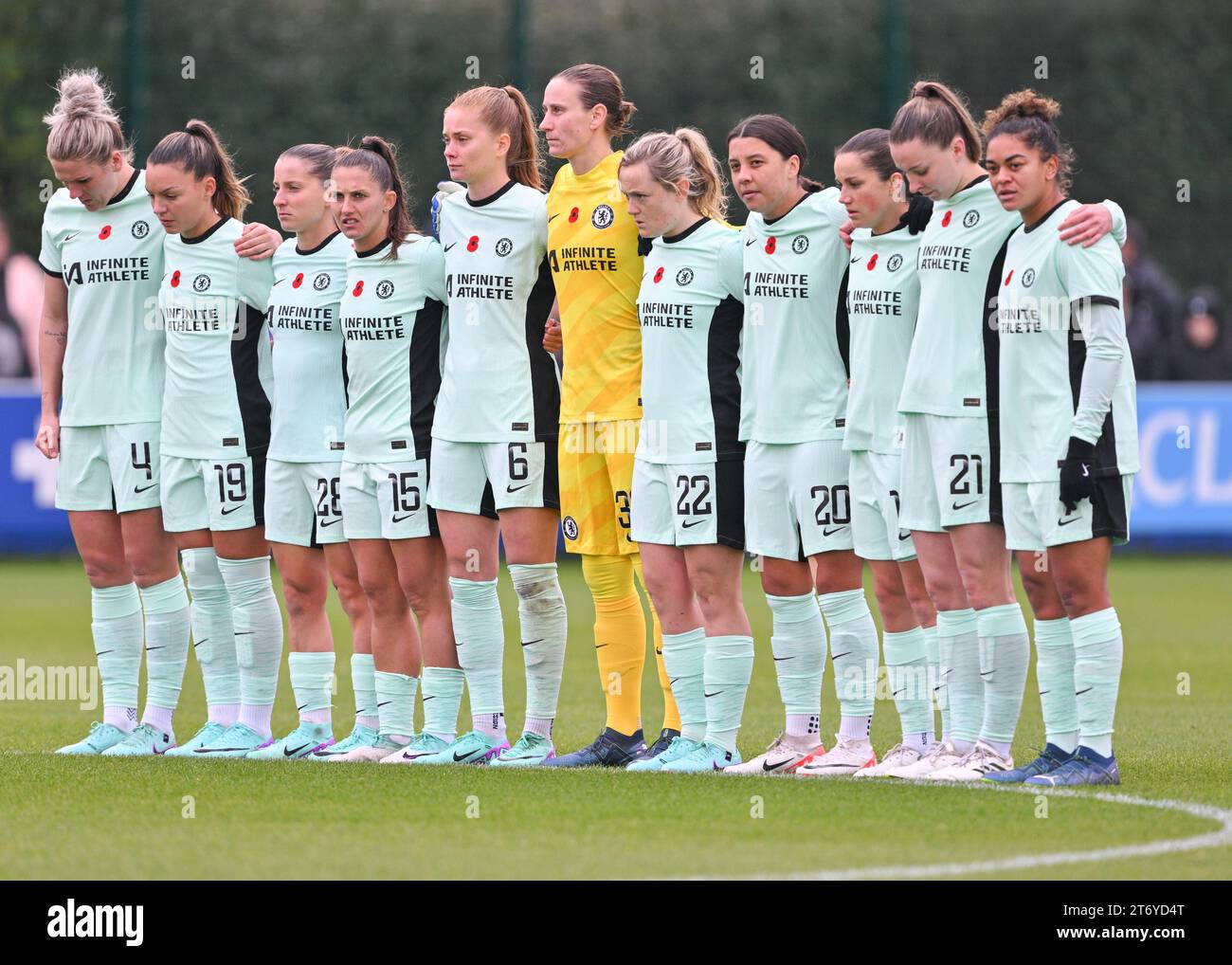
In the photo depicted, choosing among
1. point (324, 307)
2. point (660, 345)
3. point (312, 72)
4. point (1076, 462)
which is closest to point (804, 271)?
point (660, 345)

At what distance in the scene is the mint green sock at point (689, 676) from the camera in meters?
7.67

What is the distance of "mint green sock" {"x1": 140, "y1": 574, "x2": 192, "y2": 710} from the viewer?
8.35 meters

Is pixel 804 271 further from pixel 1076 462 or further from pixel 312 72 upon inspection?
pixel 312 72

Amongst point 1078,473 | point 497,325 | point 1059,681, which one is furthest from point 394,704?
point 1078,473

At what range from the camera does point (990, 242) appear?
7238 mm

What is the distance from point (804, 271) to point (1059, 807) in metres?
2.10

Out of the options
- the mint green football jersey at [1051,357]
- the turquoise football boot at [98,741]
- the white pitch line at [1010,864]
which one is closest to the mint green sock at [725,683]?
the mint green football jersey at [1051,357]

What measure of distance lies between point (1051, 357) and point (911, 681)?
4.19 feet

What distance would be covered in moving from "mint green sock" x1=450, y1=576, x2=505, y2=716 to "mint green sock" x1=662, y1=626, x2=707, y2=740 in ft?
2.08

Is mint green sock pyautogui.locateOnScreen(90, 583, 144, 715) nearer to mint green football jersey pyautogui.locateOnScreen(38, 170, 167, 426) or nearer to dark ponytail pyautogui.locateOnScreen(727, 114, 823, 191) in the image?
mint green football jersey pyautogui.locateOnScreen(38, 170, 167, 426)

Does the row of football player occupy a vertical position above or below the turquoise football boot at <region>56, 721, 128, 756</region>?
above

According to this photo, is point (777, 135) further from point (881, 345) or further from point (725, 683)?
point (725, 683)

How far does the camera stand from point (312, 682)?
814 cm

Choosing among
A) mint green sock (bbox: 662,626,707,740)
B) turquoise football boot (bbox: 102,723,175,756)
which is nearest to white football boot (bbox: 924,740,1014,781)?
mint green sock (bbox: 662,626,707,740)
